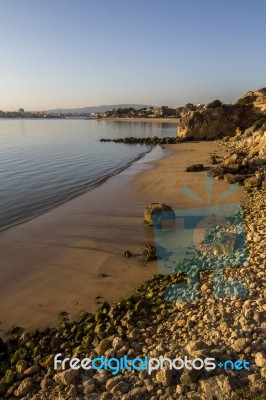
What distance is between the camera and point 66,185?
80.1ft

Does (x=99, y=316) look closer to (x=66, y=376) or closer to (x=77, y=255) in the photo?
(x=66, y=376)

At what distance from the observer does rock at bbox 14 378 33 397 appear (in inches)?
222

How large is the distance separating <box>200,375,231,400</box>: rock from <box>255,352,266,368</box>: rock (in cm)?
65

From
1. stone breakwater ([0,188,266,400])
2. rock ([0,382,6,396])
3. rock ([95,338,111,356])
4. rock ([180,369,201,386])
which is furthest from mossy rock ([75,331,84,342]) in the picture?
rock ([180,369,201,386])

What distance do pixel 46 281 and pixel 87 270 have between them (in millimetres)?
1485

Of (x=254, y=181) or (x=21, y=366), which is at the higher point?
(x=254, y=181)

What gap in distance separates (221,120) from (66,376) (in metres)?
53.2

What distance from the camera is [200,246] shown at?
11.2m

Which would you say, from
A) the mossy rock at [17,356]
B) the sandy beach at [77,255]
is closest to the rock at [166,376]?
the mossy rock at [17,356]

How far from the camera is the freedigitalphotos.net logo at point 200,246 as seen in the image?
25.7 ft

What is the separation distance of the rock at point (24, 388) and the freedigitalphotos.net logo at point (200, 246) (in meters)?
3.78

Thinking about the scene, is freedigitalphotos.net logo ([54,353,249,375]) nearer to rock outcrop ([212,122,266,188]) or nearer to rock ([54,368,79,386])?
rock ([54,368,79,386])

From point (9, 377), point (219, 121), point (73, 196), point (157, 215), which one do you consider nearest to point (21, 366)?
point (9, 377)

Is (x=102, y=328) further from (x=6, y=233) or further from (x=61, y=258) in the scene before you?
(x=6, y=233)
